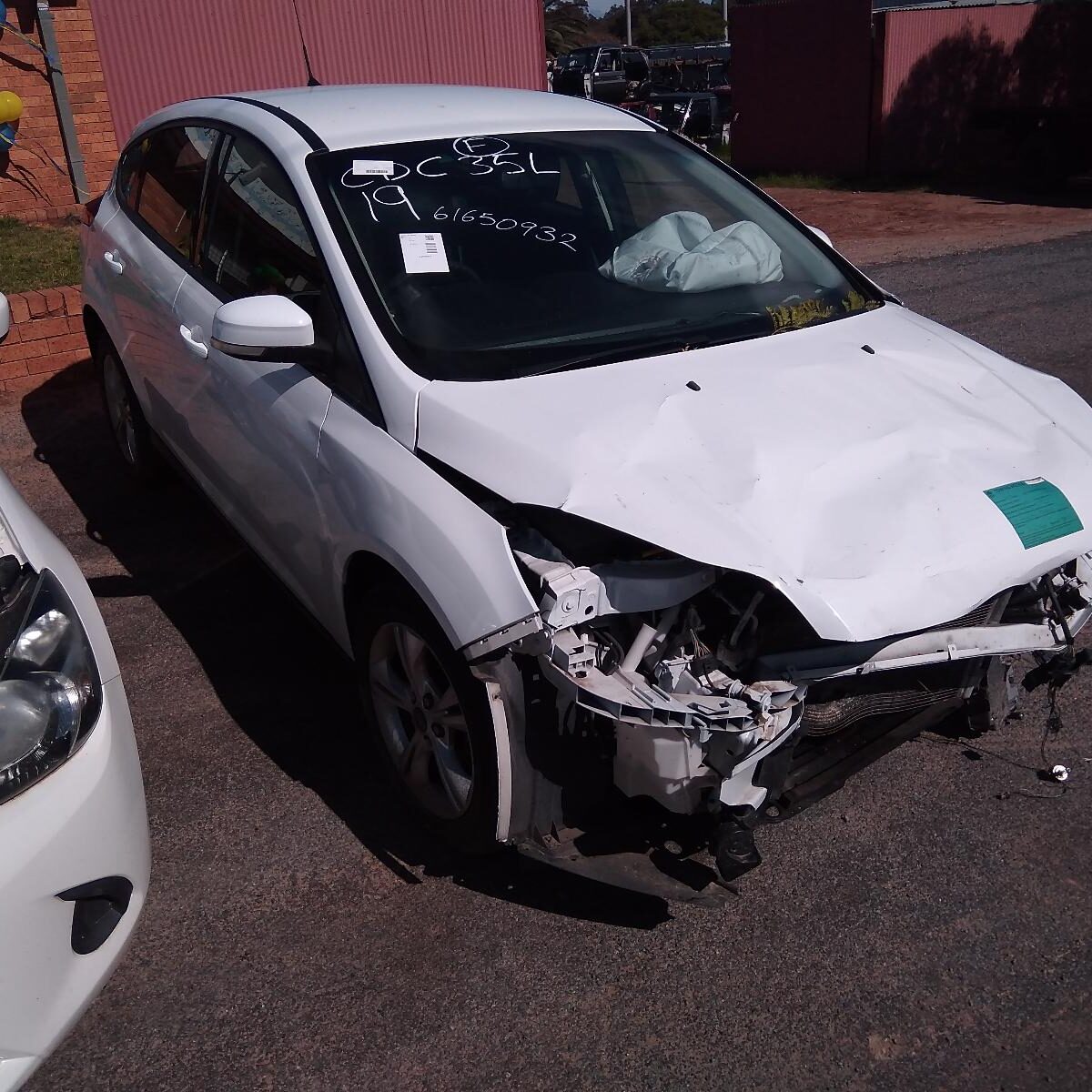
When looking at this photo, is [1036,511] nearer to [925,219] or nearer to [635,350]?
[635,350]

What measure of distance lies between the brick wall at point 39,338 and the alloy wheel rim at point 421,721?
464cm

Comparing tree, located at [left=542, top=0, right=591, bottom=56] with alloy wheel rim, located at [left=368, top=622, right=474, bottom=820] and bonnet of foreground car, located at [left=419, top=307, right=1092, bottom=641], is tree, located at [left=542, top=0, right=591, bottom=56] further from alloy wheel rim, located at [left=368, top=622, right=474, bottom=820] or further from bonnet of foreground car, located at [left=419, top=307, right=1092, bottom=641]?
alloy wheel rim, located at [left=368, top=622, right=474, bottom=820]

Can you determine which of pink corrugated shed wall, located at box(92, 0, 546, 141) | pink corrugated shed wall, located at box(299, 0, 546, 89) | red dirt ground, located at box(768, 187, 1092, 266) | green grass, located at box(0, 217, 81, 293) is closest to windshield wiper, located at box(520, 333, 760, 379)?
green grass, located at box(0, 217, 81, 293)

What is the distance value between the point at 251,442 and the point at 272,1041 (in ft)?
5.75

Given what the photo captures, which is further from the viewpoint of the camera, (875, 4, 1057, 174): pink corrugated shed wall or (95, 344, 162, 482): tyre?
(875, 4, 1057, 174): pink corrugated shed wall

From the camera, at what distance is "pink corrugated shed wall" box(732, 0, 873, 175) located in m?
17.6

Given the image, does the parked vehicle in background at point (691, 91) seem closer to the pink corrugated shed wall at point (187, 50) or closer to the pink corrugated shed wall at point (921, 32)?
the pink corrugated shed wall at point (921, 32)

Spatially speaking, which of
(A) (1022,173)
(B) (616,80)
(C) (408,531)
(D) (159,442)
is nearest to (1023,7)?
(A) (1022,173)

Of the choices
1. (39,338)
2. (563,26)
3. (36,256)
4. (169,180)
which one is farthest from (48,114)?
(563,26)

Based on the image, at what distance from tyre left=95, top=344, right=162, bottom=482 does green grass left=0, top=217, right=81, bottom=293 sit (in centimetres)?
262

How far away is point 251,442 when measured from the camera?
3527mm

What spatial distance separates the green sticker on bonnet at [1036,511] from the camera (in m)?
2.62

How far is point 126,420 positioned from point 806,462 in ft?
12.1

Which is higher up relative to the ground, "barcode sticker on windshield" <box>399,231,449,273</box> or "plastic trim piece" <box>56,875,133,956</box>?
"barcode sticker on windshield" <box>399,231,449,273</box>
